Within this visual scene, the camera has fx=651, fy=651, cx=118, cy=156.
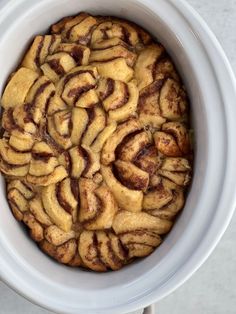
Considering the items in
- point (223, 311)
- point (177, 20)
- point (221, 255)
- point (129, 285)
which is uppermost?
point (177, 20)

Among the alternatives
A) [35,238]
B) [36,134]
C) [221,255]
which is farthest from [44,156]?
[221,255]

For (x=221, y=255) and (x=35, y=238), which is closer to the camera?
(x=35, y=238)

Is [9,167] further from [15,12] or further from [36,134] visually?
[15,12]

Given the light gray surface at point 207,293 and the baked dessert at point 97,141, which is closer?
the baked dessert at point 97,141

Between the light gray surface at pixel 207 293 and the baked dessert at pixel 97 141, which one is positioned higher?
the baked dessert at pixel 97 141

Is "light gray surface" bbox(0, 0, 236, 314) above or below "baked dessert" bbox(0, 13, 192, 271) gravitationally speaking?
below

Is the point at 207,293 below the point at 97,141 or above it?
below

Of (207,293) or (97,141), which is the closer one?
(97,141)

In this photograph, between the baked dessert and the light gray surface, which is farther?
the light gray surface
